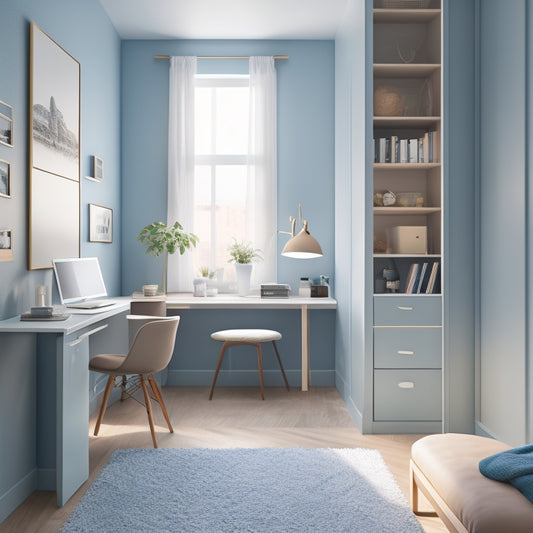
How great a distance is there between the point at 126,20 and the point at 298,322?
2.90 m

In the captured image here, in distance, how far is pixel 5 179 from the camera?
247cm

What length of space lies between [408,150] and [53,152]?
225 cm

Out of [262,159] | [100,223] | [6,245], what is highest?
[262,159]

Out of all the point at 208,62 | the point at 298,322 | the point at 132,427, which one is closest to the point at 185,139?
the point at 208,62

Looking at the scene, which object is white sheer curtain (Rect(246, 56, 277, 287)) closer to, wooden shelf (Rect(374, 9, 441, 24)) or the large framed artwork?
wooden shelf (Rect(374, 9, 441, 24))

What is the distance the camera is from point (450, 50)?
320 centimetres

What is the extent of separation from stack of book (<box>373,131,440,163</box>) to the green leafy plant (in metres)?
1.44

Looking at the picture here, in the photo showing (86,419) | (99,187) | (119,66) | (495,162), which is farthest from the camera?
(119,66)

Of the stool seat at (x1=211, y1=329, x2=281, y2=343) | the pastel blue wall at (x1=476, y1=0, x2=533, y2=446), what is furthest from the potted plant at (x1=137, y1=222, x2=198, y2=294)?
the pastel blue wall at (x1=476, y1=0, x2=533, y2=446)

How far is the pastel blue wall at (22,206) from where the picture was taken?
7.54 ft

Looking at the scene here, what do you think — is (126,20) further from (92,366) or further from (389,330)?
(389,330)

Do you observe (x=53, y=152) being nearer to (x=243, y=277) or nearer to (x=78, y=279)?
(x=78, y=279)

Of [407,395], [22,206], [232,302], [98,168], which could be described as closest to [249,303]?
[232,302]

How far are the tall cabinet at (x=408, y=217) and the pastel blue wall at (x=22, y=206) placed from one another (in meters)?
2.00
